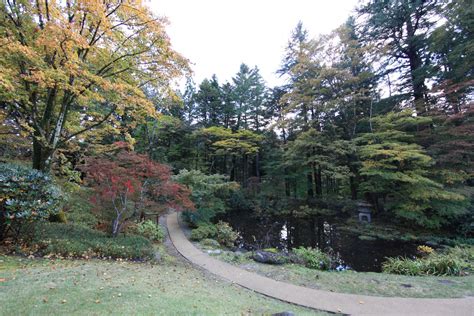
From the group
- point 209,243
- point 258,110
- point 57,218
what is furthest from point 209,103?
point 57,218

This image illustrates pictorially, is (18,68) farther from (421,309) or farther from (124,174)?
(421,309)

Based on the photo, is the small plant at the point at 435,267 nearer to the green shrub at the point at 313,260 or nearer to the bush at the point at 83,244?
the green shrub at the point at 313,260

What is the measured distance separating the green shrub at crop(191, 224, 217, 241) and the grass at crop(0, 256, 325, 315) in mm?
3563

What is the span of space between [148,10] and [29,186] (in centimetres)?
521

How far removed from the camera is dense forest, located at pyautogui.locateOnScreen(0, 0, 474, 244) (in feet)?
19.2

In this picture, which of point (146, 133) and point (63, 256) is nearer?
point (63, 256)

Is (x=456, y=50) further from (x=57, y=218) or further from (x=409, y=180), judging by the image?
(x=57, y=218)

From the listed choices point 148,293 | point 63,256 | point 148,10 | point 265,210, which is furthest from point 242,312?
point 265,210

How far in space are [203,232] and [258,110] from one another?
14.9 meters

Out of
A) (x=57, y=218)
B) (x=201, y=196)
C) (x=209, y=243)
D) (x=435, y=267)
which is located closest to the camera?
(x=435, y=267)

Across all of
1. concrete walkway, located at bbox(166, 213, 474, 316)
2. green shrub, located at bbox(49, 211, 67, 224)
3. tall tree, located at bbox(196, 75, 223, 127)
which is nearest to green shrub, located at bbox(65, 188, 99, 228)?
green shrub, located at bbox(49, 211, 67, 224)

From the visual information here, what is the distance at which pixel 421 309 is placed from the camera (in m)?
3.45

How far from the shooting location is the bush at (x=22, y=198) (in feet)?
14.3

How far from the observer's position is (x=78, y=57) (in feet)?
19.7
